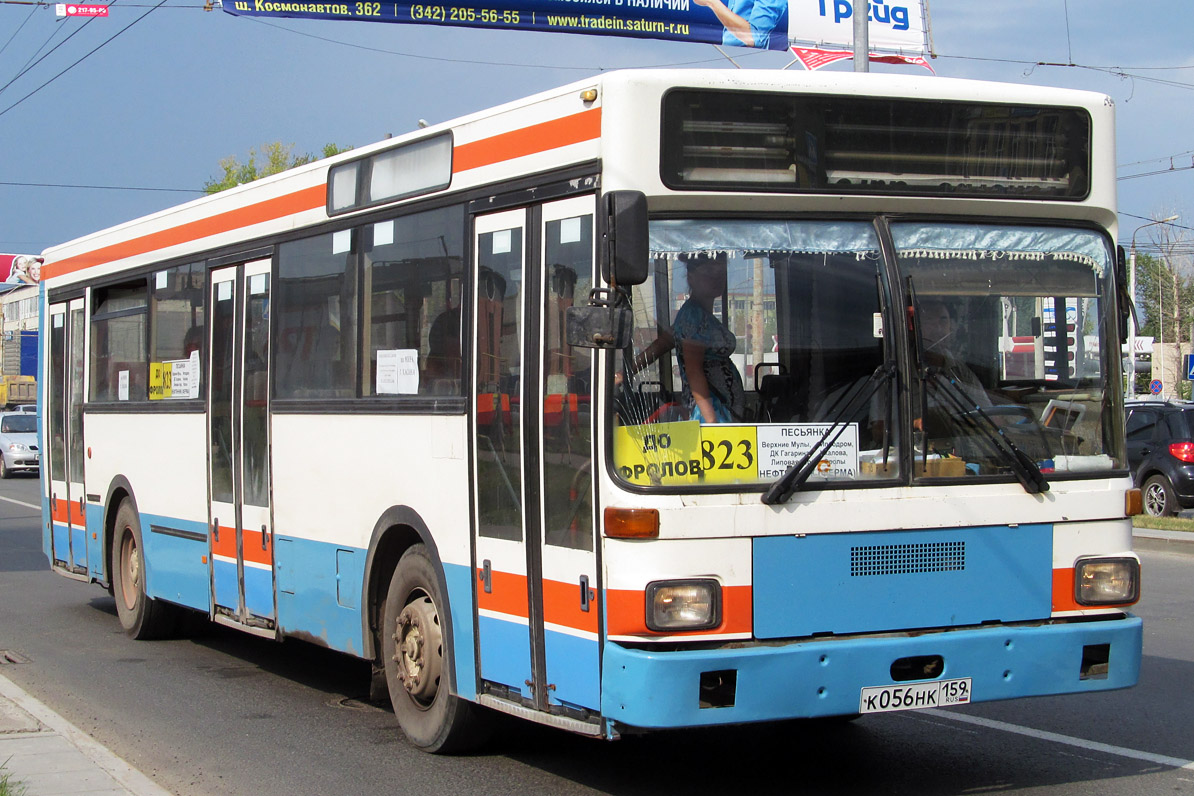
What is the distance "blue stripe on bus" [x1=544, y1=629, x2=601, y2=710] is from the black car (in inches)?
657

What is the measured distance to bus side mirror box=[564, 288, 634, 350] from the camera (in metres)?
5.42

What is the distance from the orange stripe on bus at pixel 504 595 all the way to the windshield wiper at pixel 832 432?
1.30 m

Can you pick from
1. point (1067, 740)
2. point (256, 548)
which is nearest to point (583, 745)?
point (1067, 740)

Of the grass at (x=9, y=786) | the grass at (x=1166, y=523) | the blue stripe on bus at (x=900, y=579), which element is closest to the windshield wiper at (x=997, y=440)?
the blue stripe on bus at (x=900, y=579)

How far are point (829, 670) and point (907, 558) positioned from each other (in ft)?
1.95

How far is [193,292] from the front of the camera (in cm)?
1018

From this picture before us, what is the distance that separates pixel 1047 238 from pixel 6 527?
63.5ft

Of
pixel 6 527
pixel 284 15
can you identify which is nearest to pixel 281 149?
pixel 6 527

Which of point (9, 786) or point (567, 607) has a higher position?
point (567, 607)

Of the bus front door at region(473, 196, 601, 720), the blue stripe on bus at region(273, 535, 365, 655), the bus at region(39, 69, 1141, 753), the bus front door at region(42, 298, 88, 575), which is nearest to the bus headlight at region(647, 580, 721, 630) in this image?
the bus at region(39, 69, 1141, 753)

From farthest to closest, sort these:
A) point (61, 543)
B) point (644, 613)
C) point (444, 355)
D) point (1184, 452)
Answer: point (1184, 452) < point (61, 543) < point (444, 355) < point (644, 613)

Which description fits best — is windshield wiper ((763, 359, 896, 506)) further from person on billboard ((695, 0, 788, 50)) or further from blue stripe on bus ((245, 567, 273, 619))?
person on billboard ((695, 0, 788, 50))

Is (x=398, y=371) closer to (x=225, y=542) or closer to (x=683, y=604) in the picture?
(x=683, y=604)

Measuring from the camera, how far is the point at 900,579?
19.1ft
